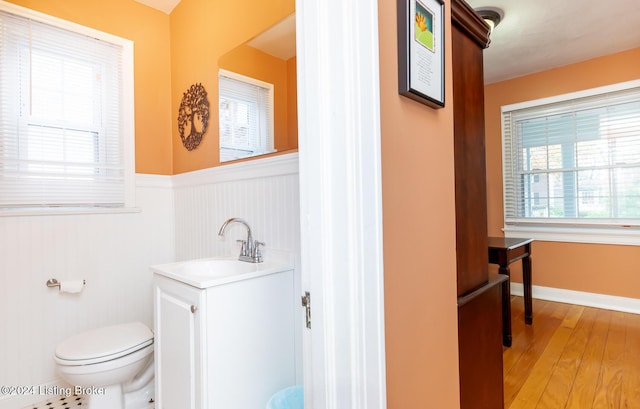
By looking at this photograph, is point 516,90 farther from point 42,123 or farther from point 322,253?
point 42,123

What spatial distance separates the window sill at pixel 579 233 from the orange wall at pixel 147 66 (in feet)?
12.2

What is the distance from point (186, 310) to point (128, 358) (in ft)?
1.94

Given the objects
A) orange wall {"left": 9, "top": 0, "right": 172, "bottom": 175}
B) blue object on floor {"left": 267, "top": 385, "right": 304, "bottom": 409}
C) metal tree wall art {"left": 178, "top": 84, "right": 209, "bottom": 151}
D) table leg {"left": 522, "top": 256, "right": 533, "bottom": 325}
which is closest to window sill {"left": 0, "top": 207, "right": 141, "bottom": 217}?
orange wall {"left": 9, "top": 0, "right": 172, "bottom": 175}

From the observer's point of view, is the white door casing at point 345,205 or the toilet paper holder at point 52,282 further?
the toilet paper holder at point 52,282

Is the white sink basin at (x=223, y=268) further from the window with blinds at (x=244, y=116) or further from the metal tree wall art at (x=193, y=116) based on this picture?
the metal tree wall art at (x=193, y=116)

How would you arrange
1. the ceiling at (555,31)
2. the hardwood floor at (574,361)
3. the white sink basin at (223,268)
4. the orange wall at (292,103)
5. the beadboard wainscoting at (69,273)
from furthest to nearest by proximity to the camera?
1. the ceiling at (555,31)
2. the beadboard wainscoting at (69,273)
3. the hardwood floor at (574,361)
4. the orange wall at (292,103)
5. the white sink basin at (223,268)

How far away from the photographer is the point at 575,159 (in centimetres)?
336

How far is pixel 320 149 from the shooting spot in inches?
28.2

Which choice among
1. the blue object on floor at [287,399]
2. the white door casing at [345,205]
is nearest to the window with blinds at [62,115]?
the blue object on floor at [287,399]

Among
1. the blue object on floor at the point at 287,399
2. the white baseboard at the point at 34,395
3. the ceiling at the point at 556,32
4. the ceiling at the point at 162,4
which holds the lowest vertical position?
the white baseboard at the point at 34,395

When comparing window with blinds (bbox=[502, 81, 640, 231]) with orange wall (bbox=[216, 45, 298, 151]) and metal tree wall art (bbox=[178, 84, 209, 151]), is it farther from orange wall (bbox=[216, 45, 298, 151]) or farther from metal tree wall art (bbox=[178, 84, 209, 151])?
metal tree wall art (bbox=[178, 84, 209, 151])

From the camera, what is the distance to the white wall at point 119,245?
1717mm

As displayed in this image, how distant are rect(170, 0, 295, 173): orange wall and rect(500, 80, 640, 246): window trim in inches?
125

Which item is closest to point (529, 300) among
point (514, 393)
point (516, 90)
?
point (514, 393)
